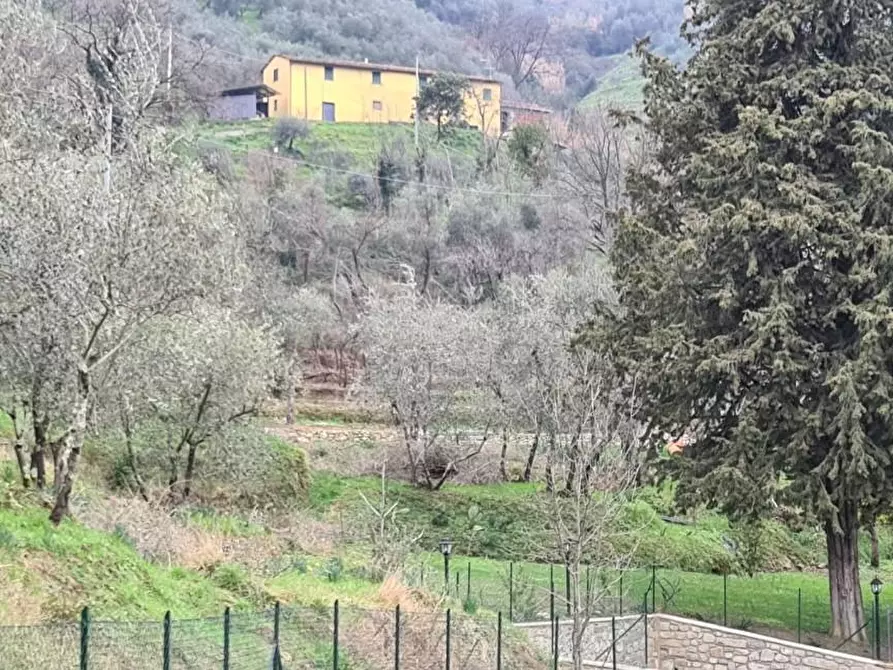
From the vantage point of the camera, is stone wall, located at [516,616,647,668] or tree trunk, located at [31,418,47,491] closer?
tree trunk, located at [31,418,47,491]

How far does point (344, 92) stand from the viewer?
297 feet

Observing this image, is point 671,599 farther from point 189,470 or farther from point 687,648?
point 189,470

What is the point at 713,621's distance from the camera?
23438mm

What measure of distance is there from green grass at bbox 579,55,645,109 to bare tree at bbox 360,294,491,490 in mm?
63811

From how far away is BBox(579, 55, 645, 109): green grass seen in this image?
107 m

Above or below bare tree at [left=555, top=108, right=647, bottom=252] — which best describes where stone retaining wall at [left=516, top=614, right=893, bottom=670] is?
below

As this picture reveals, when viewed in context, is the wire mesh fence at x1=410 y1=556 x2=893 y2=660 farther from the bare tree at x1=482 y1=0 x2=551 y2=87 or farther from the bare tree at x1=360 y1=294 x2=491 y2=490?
the bare tree at x1=482 y1=0 x2=551 y2=87

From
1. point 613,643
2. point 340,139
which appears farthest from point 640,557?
point 340,139

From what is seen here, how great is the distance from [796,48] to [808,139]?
2367 millimetres

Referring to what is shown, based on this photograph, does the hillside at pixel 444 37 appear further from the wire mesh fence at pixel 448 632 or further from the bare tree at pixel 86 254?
the bare tree at pixel 86 254

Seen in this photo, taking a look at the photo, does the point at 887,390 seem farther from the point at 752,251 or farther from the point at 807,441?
the point at 752,251

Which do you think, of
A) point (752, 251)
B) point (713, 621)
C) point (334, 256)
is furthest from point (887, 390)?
point (334, 256)

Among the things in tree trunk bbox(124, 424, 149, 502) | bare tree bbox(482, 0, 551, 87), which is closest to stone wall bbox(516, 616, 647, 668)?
tree trunk bbox(124, 424, 149, 502)

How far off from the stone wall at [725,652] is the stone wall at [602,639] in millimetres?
430
